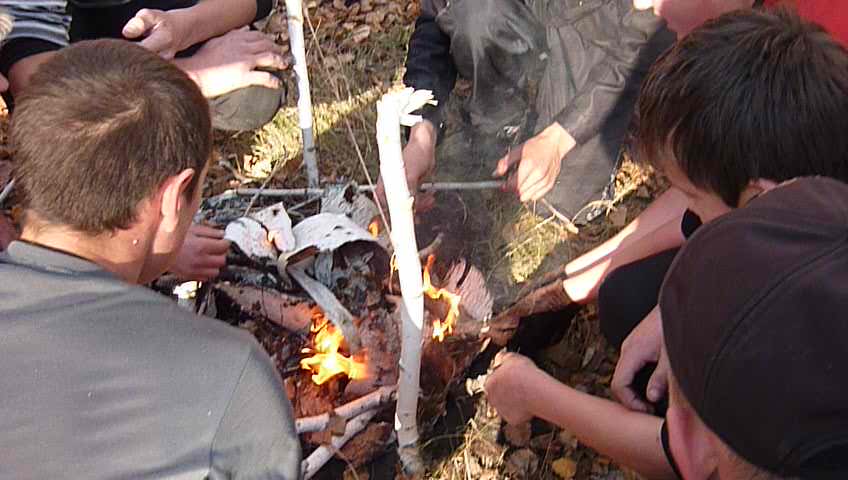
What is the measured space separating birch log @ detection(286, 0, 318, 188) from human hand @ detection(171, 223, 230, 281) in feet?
1.75

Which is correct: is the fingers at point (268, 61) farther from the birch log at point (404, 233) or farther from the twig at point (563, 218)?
the birch log at point (404, 233)

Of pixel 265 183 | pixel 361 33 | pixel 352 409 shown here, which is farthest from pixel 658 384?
pixel 361 33

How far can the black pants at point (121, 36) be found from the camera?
270 cm

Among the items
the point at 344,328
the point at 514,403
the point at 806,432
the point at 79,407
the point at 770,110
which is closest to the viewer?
the point at 806,432

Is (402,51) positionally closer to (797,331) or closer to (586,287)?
(586,287)

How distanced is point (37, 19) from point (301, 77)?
0.87m

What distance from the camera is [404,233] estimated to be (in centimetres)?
167

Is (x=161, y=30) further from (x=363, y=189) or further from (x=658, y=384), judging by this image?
(x=658, y=384)

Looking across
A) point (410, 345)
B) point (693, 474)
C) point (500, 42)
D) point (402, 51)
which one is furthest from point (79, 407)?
point (402, 51)

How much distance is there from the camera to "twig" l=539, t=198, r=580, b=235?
2999mm

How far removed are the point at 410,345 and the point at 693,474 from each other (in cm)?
76

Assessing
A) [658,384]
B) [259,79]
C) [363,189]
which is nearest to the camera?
[658,384]

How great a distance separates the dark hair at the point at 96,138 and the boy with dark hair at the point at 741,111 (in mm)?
950

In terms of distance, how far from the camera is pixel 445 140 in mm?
3133
